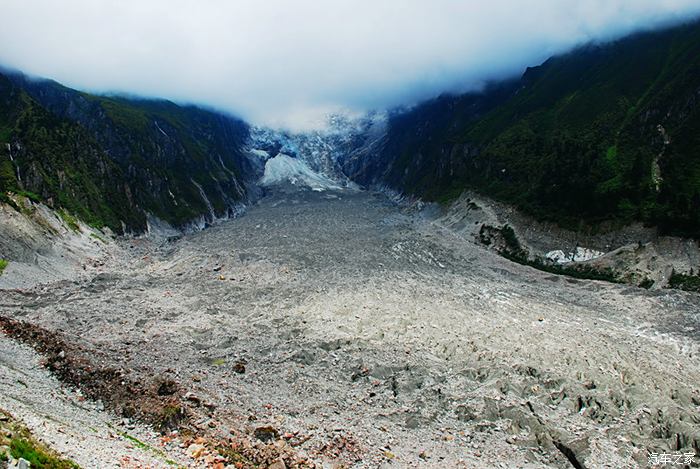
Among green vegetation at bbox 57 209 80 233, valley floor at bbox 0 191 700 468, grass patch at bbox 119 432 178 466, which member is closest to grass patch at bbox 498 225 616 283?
valley floor at bbox 0 191 700 468

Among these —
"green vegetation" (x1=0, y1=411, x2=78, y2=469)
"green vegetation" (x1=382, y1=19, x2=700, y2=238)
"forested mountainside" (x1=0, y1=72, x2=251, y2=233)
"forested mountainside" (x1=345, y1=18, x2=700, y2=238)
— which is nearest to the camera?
"green vegetation" (x1=0, y1=411, x2=78, y2=469)

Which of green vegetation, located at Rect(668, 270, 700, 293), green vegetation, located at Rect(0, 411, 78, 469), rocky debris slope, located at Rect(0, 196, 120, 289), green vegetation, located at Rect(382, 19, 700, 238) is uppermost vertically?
green vegetation, located at Rect(382, 19, 700, 238)

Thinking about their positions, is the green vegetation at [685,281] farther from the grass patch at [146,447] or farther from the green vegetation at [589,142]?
the grass patch at [146,447]

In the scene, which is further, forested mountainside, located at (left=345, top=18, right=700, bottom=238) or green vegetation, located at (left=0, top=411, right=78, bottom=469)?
forested mountainside, located at (left=345, top=18, right=700, bottom=238)

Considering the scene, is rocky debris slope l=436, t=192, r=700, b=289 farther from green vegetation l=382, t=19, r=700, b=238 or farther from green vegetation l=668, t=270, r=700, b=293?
green vegetation l=382, t=19, r=700, b=238

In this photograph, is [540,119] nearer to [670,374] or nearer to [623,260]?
[623,260]
